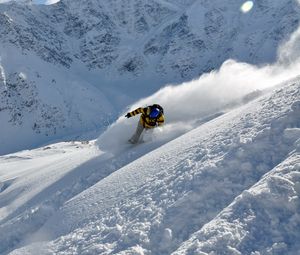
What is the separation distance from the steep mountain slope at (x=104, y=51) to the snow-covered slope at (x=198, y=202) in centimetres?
12146

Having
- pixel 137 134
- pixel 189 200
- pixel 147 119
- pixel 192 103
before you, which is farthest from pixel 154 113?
pixel 189 200

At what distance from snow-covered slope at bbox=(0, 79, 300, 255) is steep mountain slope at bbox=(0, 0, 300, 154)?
121 meters

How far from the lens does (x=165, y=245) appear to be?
783cm

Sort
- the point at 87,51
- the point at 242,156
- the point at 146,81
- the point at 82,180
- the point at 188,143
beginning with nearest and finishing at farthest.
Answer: the point at 242,156 < the point at 188,143 < the point at 82,180 < the point at 146,81 < the point at 87,51

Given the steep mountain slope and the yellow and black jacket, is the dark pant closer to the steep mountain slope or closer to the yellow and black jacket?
the yellow and black jacket

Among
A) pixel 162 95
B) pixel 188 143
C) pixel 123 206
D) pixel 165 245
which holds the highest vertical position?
pixel 162 95

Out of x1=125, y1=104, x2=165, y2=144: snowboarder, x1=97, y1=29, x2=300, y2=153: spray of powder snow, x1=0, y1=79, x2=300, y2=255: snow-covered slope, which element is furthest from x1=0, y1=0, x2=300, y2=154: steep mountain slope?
x1=0, y1=79, x2=300, y2=255: snow-covered slope

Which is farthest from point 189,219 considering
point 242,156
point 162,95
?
point 162,95

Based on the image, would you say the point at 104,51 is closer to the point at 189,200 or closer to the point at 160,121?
the point at 160,121

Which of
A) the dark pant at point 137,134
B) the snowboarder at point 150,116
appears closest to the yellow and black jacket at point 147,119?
the snowboarder at point 150,116

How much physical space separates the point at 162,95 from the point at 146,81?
468ft

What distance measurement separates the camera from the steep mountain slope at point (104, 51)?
468ft

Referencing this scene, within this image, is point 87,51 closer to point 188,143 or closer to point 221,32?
point 221,32

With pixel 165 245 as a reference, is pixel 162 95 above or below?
above
